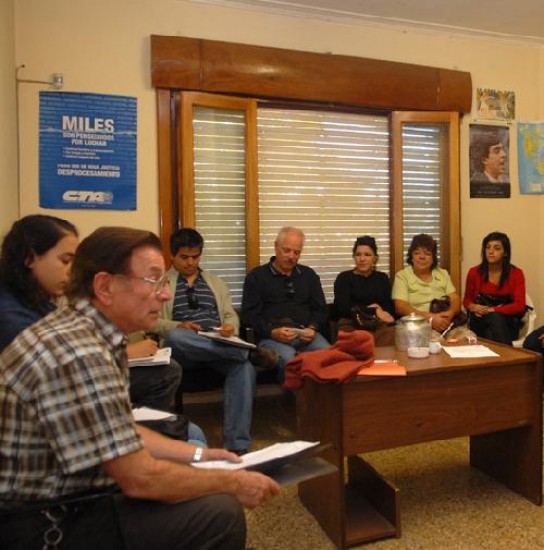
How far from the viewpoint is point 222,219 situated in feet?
10.8

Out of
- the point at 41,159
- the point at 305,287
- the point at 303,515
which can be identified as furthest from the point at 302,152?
the point at 303,515

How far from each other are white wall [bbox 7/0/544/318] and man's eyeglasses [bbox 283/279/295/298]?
912 millimetres

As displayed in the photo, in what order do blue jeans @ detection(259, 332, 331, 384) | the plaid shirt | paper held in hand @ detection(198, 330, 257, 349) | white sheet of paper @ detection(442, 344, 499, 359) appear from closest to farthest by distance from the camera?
the plaid shirt < white sheet of paper @ detection(442, 344, 499, 359) < paper held in hand @ detection(198, 330, 257, 349) < blue jeans @ detection(259, 332, 331, 384)

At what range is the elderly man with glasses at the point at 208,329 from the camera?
98.3 inches

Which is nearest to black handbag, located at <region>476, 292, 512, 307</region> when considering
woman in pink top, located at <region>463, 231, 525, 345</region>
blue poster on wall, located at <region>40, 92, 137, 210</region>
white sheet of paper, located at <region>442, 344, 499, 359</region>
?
woman in pink top, located at <region>463, 231, 525, 345</region>

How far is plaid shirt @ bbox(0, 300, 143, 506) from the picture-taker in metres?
0.93

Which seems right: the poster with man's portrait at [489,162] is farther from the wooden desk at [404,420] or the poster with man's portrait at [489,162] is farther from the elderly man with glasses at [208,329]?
the elderly man with glasses at [208,329]

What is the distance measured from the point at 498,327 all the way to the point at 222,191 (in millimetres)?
2058

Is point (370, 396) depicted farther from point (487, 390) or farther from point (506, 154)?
point (506, 154)

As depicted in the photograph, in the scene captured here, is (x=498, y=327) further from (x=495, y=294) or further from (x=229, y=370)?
(x=229, y=370)

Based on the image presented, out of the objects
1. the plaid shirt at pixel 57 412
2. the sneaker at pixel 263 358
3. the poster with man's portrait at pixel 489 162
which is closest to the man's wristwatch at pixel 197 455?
the plaid shirt at pixel 57 412

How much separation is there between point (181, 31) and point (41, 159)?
1180 mm

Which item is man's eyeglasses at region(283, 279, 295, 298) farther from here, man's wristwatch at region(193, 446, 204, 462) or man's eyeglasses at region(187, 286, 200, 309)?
man's wristwatch at region(193, 446, 204, 462)

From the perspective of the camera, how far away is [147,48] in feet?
10.1
